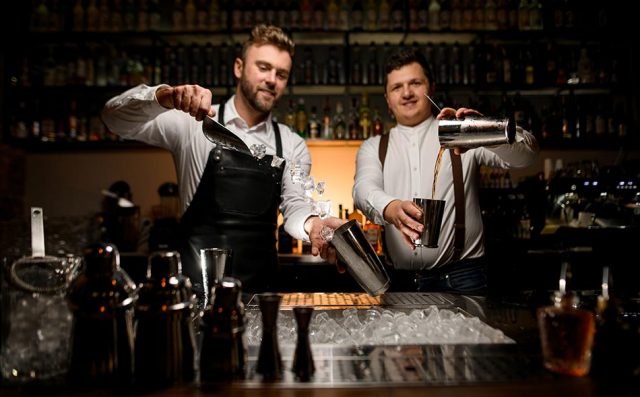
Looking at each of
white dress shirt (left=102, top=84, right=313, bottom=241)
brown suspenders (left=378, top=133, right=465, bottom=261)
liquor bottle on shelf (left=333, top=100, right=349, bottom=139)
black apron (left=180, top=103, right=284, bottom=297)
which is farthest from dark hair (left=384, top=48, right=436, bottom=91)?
liquor bottle on shelf (left=333, top=100, right=349, bottom=139)

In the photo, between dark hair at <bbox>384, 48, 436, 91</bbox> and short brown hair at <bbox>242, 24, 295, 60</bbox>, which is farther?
dark hair at <bbox>384, 48, 436, 91</bbox>

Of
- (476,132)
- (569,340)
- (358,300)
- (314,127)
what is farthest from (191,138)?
(569,340)

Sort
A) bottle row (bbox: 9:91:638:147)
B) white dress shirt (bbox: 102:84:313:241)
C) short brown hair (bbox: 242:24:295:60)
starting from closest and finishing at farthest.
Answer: white dress shirt (bbox: 102:84:313:241), short brown hair (bbox: 242:24:295:60), bottle row (bbox: 9:91:638:147)

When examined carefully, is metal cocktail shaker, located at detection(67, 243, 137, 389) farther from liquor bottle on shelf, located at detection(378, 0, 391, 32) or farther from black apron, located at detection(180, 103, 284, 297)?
liquor bottle on shelf, located at detection(378, 0, 391, 32)

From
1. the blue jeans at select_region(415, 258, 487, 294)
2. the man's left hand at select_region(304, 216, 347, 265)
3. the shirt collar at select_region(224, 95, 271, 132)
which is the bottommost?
the blue jeans at select_region(415, 258, 487, 294)

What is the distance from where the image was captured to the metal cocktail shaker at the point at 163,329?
757 mm

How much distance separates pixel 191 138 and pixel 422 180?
3.31 ft

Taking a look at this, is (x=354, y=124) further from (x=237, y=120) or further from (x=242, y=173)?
(x=242, y=173)

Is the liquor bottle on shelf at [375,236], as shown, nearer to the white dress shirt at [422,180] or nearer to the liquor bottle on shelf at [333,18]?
the white dress shirt at [422,180]

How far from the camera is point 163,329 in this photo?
0.77 metres

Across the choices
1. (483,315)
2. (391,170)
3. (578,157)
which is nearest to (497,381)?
(483,315)

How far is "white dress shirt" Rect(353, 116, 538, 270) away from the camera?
6.83ft

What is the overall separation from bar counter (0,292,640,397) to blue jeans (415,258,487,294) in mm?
1052

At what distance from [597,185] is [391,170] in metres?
1.49
